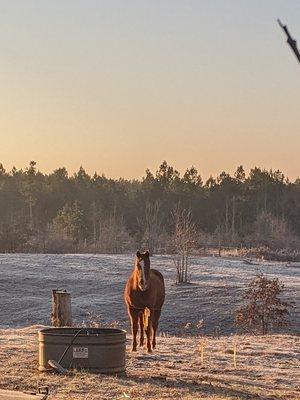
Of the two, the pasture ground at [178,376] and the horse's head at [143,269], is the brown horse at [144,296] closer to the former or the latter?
the horse's head at [143,269]

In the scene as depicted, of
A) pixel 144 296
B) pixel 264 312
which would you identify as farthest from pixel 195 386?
pixel 264 312

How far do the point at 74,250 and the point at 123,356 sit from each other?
4561 cm

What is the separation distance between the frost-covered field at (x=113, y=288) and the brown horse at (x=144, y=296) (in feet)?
27.1

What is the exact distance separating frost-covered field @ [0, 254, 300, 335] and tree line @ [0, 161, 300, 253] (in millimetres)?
30411

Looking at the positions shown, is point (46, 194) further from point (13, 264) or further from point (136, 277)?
point (136, 277)

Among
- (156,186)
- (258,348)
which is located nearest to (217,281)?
(258,348)

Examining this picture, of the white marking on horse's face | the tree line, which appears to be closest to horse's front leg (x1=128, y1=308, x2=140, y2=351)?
the white marking on horse's face

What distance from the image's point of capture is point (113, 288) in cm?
3269

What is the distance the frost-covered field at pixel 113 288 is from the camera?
84.2 feet

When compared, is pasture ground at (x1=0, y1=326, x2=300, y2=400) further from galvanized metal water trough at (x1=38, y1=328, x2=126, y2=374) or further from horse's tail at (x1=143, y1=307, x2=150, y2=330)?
horse's tail at (x1=143, y1=307, x2=150, y2=330)

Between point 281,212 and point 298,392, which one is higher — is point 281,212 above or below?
above

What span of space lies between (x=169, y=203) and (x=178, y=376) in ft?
277

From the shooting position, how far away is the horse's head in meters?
→ 13.6

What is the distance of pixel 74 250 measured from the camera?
5659cm
